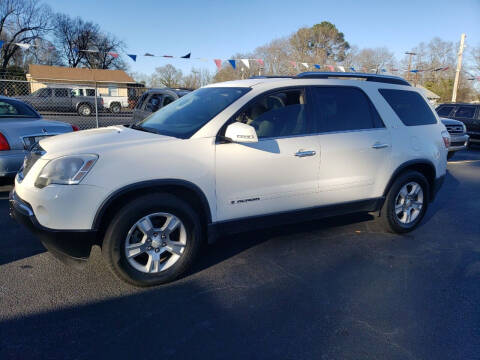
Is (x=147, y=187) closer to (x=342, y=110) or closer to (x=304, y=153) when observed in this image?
(x=304, y=153)

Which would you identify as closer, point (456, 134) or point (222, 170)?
point (222, 170)

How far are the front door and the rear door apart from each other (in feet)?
0.49

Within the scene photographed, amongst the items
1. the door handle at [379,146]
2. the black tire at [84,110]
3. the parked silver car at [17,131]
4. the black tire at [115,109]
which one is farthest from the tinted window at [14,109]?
the black tire at [84,110]

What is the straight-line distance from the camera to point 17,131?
5246mm

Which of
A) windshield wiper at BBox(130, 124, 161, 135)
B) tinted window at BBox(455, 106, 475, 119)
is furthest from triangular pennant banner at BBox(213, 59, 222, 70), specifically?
windshield wiper at BBox(130, 124, 161, 135)

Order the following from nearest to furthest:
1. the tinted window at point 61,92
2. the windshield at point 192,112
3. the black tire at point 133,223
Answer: the black tire at point 133,223
the windshield at point 192,112
the tinted window at point 61,92

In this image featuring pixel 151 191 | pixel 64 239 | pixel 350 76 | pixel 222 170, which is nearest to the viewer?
pixel 64 239

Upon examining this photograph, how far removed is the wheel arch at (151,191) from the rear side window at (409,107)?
104 inches

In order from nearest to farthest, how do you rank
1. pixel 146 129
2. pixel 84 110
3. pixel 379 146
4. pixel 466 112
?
pixel 146 129 < pixel 379 146 < pixel 466 112 < pixel 84 110

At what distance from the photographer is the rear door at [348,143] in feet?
12.5

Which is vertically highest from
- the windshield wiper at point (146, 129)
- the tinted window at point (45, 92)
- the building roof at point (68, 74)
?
the building roof at point (68, 74)

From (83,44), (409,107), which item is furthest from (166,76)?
(409,107)

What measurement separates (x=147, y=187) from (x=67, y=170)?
1.99 ft

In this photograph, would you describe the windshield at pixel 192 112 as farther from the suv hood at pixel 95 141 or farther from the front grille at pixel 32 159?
the front grille at pixel 32 159
